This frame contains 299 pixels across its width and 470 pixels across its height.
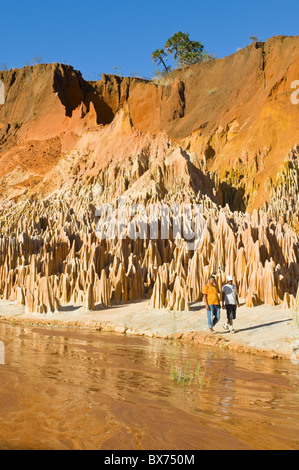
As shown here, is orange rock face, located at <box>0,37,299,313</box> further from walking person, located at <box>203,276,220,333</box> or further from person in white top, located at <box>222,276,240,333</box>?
walking person, located at <box>203,276,220,333</box>

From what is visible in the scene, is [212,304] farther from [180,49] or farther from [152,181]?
[180,49]

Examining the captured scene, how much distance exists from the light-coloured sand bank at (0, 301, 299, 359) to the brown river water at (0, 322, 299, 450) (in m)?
0.93

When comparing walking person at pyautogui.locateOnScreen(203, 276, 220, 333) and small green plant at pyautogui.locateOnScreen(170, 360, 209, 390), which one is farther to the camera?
walking person at pyautogui.locateOnScreen(203, 276, 220, 333)

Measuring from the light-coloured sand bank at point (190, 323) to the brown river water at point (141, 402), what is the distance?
927mm

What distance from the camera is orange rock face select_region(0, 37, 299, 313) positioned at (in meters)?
11.0

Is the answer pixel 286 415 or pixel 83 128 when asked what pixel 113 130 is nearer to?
pixel 83 128

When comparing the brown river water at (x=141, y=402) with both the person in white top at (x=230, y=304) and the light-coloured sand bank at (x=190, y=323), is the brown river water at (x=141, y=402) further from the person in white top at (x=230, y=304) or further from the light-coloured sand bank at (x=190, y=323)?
the person in white top at (x=230, y=304)

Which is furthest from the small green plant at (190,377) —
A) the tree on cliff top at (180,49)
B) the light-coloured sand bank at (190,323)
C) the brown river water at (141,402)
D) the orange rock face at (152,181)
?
the tree on cliff top at (180,49)

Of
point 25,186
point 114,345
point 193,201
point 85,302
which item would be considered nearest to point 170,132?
point 25,186

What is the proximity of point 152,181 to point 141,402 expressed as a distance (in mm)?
14894

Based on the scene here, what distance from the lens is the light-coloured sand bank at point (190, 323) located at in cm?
686

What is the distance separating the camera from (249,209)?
20094 millimetres

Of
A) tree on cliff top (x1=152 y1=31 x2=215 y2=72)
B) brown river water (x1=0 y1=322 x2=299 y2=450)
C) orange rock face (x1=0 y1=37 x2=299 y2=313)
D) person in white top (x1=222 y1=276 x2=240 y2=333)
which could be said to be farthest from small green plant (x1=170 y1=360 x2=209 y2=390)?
tree on cliff top (x1=152 y1=31 x2=215 y2=72)

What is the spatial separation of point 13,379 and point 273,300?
6238 millimetres
